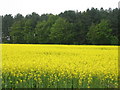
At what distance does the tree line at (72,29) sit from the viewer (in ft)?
187

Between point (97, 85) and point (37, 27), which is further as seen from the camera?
point (37, 27)

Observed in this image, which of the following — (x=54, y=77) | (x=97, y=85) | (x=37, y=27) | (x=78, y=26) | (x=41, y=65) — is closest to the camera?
(x=97, y=85)

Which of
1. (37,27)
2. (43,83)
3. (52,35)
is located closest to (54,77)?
(43,83)

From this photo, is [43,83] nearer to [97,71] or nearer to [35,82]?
[35,82]

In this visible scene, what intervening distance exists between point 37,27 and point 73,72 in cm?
5993

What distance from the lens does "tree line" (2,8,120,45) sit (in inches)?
2243

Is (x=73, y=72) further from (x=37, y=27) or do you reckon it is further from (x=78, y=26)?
(x=37, y=27)

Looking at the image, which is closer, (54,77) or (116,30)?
(54,77)

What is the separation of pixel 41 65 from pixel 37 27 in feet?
192

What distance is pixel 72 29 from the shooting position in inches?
2375

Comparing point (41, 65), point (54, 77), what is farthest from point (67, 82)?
point (41, 65)

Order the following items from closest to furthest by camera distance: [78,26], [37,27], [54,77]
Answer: [54,77]
[78,26]
[37,27]

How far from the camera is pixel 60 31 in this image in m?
62.8

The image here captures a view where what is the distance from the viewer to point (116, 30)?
185 feet
